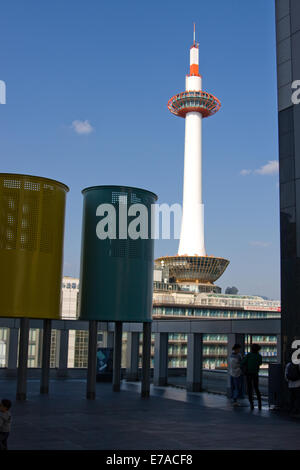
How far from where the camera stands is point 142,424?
43.7ft

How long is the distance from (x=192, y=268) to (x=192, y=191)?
1797 cm

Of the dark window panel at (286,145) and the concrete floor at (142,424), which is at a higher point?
the dark window panel at (286,145)

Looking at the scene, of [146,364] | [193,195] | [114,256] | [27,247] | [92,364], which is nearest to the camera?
[27,247]

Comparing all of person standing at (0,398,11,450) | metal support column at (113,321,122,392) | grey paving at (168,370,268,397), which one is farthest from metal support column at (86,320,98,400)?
person standing at (0,398,11,450)

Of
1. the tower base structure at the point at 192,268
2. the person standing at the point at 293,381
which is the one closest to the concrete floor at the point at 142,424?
the person standing at the point at 293,381

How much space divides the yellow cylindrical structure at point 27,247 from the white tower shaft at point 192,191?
109626 mm

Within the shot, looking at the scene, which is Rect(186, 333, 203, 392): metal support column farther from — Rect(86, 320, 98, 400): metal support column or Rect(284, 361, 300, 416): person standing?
Rect(284, 361, 300, 416): person standing

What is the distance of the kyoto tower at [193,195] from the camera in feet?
414

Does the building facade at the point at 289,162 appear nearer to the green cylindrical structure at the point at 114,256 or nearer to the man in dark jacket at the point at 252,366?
the man in dark jacket at the point at 252,366

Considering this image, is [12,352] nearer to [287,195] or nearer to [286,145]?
[287,195]

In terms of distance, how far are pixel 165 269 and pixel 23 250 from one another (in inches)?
4361

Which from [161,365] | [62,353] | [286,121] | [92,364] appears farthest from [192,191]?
[92,364]
